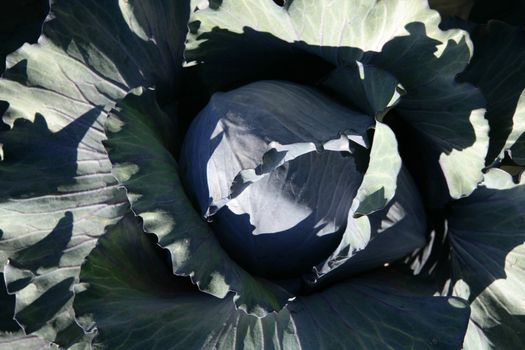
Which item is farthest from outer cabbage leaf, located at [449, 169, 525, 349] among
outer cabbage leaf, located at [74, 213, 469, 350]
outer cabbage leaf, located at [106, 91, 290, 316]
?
outer cabbage leaf, located at [106, 91, 290, 316]

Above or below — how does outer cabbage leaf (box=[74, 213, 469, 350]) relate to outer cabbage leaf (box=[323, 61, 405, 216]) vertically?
below

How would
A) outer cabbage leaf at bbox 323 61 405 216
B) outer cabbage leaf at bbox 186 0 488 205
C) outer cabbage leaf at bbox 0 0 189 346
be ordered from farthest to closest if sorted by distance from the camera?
outer cabbage leaf at bbox 0 0 189 346 < outer cabbage leaf at bbox 186 0 488 205 < outer cabbage leaf at bbox 323 61 405 216

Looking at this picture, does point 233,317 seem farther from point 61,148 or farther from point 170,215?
point 61,148

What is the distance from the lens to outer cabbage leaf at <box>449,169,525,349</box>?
53.7 inches

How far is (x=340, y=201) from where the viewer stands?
1314mm

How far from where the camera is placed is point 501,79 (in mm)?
1505

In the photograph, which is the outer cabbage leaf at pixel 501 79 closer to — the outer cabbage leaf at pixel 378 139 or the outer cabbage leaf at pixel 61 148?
the outer cabbage leaf at pixel 378 139

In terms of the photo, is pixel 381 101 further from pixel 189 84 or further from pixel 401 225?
pixel 189 84

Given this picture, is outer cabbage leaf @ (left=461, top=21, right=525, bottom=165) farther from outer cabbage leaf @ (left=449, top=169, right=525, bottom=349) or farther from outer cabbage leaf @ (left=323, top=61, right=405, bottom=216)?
outer cabbage leaf @ (left=323, top=61, right=405, bottom=216)

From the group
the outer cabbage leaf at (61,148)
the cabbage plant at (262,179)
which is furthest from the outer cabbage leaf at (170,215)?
the outer cabbage leaf at (61,148)

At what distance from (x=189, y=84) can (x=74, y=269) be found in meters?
0.52

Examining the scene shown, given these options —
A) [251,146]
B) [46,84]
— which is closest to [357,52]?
[251,146]

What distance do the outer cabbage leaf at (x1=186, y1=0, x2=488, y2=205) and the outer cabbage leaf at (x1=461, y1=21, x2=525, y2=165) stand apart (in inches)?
5.4

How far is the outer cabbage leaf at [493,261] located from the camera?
1364mm
